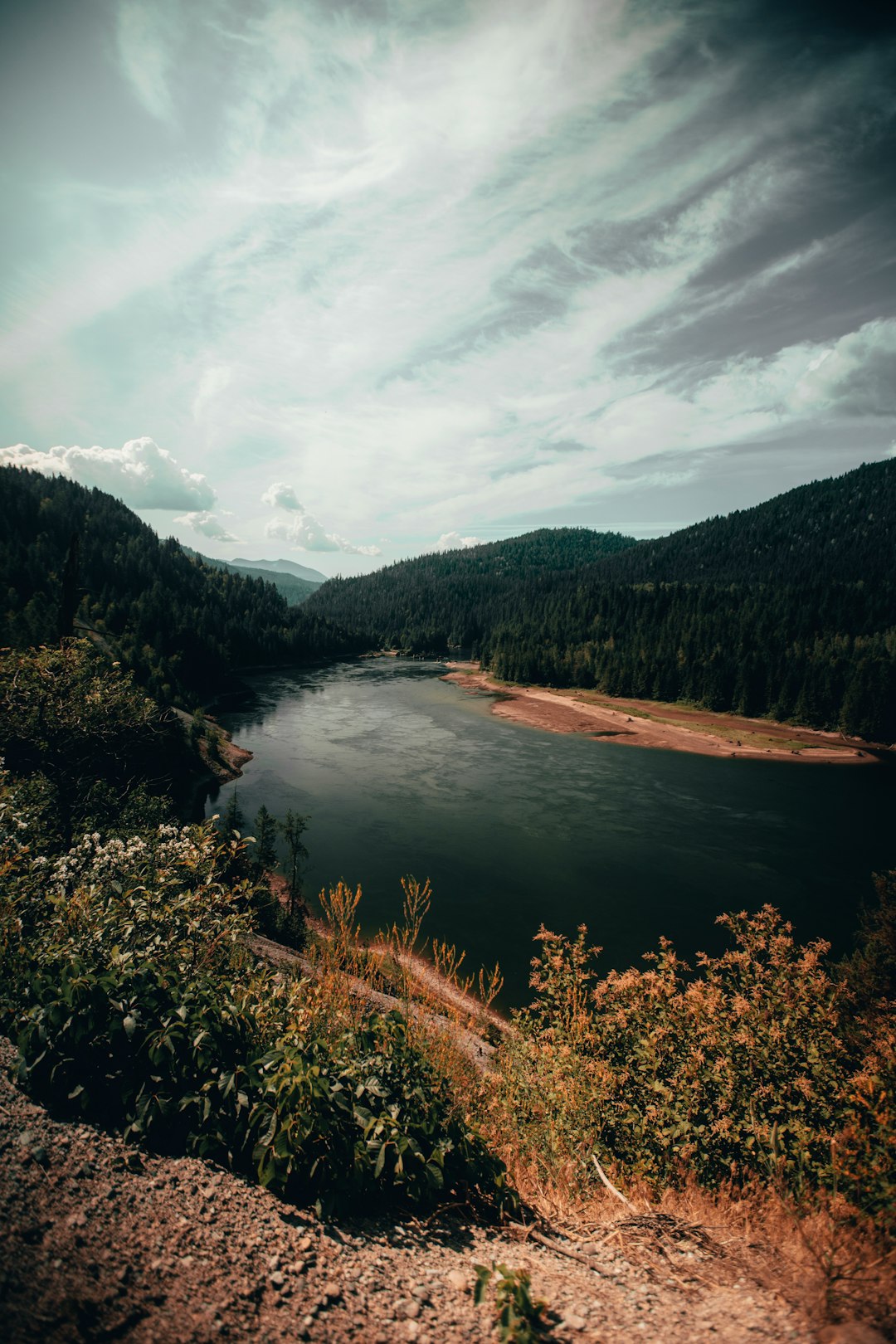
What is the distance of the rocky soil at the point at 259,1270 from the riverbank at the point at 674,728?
74253mm

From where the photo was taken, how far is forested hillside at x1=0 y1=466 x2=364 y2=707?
81.9 metres

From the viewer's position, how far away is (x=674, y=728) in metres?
84.8

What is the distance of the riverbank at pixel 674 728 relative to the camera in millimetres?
73188

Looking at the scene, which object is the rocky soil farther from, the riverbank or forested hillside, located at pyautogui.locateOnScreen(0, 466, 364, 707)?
the riverbank

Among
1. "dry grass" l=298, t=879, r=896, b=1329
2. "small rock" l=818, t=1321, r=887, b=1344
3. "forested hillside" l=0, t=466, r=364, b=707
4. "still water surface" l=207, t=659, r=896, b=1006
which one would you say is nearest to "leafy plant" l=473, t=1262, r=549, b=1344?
"dry grass" l=298, t=879, r=896, b=1329

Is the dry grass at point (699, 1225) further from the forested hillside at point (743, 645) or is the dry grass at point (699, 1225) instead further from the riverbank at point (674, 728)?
the forested hillside at point (743, 645)

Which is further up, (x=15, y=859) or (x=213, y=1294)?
(x=15, y=859)


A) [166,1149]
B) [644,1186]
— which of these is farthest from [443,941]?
[166,1149]

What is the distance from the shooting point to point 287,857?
120 ft

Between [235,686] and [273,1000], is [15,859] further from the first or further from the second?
[235,686]

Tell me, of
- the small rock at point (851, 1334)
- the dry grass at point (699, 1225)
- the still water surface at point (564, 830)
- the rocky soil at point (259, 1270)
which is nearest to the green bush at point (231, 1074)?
the rocky soil at point (259, 1270)

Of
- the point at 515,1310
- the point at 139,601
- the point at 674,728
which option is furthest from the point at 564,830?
the point at 139,601

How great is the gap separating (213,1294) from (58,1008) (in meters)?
3.21

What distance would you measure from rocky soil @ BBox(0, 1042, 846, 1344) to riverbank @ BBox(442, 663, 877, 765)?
74253 millimetres
